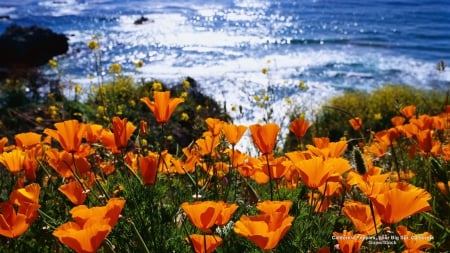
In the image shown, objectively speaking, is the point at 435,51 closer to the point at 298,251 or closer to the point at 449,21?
the point at 449,21

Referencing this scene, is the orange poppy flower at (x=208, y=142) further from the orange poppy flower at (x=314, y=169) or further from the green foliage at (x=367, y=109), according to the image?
the green foliage at (x=367, y=109)

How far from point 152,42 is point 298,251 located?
1712cm

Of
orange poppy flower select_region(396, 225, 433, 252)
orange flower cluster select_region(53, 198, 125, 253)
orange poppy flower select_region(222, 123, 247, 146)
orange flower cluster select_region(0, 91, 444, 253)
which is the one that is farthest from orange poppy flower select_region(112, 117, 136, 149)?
orange poppy flower select_region(396, 225, 433, 252)

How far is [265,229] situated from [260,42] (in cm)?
1699

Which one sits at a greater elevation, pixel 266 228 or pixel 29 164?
pixel 266 228

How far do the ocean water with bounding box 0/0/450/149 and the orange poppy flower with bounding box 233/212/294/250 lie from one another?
22.0 feet

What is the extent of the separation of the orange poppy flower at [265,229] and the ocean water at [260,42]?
6.72 meters

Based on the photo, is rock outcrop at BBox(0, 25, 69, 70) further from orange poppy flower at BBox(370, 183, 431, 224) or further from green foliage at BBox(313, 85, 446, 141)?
orange poppy flower at BBox(370, 183, 431, 224)

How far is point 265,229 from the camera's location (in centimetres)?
111

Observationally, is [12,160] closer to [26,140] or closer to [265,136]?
[26,140]

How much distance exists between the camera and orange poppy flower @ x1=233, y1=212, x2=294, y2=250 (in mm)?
1087

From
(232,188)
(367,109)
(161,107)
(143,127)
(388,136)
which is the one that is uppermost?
(161,107)

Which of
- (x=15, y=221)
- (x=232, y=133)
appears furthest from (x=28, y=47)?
(x=15, y=221)

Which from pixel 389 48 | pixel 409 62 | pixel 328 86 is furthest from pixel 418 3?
pixel 328 86
